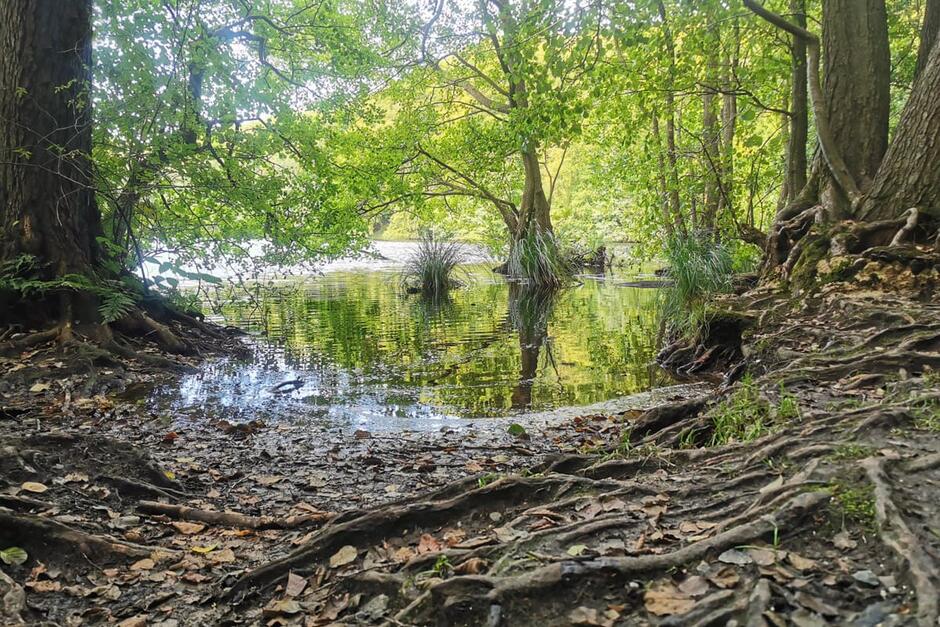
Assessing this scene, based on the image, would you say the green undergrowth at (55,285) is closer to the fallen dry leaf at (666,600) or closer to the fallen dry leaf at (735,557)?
the fallen dry leaf at (666,600)

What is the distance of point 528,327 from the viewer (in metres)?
10.9

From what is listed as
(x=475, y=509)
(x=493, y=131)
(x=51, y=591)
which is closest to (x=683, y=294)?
(x=475, y=509)

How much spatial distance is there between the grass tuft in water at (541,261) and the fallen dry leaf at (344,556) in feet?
52.7

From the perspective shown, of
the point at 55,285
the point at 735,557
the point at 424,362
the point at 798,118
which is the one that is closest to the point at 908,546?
the point at 735,557

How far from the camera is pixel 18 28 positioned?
632 cm

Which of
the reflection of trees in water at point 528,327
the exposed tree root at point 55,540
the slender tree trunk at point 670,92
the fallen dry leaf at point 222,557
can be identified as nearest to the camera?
the exposed tree root at point 55,540

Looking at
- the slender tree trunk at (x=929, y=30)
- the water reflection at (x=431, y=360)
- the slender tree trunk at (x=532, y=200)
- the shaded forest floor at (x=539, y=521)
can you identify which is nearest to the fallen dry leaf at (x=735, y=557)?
the shaded forest floor at (x=539, y=521)

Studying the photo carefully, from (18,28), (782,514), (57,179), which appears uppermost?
(18,28)

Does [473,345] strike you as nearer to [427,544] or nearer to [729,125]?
[427,544]

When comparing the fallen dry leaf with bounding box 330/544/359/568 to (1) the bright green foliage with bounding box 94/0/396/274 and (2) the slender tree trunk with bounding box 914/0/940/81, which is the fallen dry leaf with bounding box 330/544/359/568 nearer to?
(1) the bright green foliage with bounding box 94/0/396/274

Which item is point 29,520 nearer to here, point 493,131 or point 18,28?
point 18,28

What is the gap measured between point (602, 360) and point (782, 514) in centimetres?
611

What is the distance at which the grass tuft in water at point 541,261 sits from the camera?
60.3 feet

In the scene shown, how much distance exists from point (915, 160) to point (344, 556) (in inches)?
260
